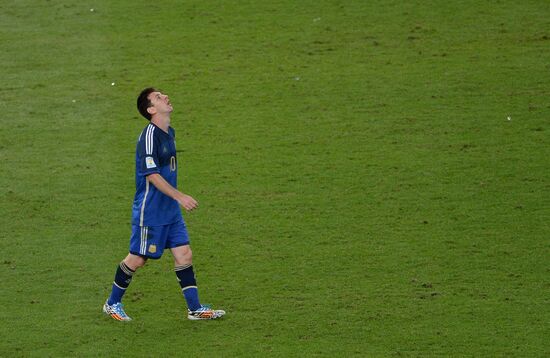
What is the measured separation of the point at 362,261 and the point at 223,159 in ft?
11.2

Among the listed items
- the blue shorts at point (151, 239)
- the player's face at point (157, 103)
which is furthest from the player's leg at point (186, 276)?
the player's face at point (157, 103)

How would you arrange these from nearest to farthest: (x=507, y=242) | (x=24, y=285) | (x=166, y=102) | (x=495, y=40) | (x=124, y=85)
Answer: (x=166, y=102), (x=24, y=285), (x=507, y=242), (x=124, y=85), (x=495, y=40)

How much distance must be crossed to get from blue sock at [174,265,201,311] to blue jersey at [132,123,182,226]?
46 centimetres

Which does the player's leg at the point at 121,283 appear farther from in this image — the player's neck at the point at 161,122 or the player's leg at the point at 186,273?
the player's neck at the point at 161,122

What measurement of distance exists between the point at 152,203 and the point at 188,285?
0.82 meters

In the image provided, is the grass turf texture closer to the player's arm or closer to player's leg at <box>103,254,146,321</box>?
player's leg at <box>103,254,146,321</box>

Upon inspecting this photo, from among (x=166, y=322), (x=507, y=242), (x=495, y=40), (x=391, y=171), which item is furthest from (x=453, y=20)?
(x=166, y=322)

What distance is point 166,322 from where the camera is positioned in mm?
9539

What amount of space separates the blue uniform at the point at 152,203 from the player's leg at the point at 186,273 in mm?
29

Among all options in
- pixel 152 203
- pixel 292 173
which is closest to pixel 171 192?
pixel 152 203

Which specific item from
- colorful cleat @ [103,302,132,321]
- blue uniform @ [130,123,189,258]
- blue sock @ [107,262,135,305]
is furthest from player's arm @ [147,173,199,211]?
colorful cleat @ [103,302,132,321]

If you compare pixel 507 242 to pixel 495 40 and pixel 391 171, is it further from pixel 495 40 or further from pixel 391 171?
pixel 495 40

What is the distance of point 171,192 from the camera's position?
916 centimetres

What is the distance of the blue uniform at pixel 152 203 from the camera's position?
936 centimetres
